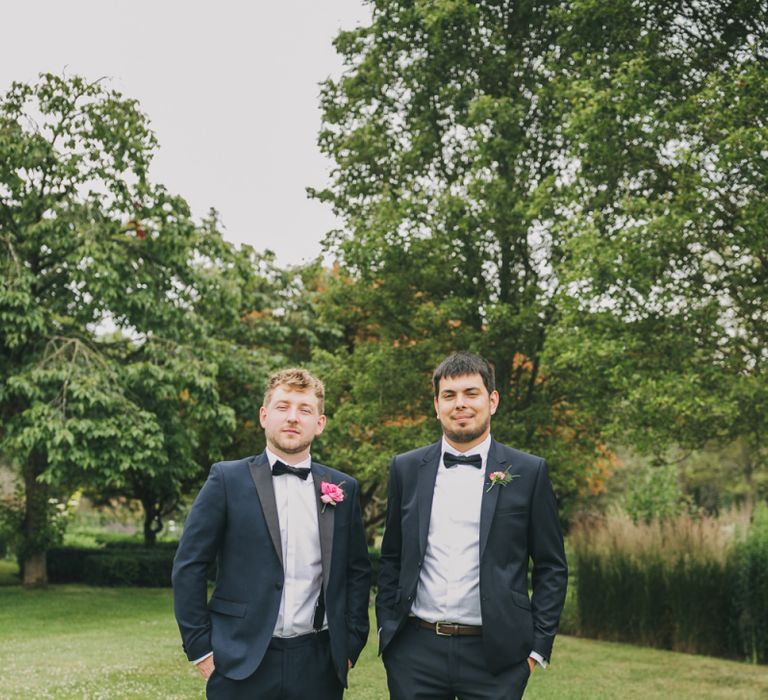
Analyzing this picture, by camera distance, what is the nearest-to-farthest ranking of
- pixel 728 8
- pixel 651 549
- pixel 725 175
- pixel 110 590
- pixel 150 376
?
pixel 725 175 → pixel 728 8 → pixel 651 549 → pixel 150 376 → pixel 110 590

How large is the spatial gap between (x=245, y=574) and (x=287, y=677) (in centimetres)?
50

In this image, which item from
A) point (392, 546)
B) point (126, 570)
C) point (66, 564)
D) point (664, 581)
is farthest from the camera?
point (66, 564)

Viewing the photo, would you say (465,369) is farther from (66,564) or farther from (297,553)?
(66,564)

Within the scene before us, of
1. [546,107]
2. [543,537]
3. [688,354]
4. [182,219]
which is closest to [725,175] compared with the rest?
[688,354]

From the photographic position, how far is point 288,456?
14.3ft

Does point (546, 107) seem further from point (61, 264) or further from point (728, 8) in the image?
point (61, 264)

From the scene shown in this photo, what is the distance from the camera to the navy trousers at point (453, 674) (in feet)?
13.1

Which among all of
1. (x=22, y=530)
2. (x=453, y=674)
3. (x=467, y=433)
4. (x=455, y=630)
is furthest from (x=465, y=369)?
(x=22, y=530)

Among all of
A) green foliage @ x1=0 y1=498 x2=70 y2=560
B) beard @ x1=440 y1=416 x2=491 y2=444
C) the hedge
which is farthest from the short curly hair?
the hedge

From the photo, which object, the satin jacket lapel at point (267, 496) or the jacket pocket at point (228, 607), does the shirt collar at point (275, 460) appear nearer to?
the satin jacket lapel at point (267, 496)

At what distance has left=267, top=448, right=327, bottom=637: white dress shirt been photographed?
4125 mm

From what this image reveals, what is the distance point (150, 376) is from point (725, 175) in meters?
12.7

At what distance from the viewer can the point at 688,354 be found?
11789mm

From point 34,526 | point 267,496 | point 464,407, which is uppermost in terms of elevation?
point 464,407
